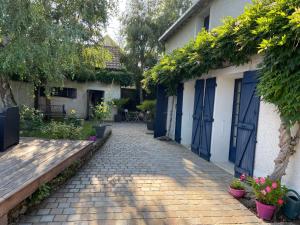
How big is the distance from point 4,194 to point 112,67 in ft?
43.0

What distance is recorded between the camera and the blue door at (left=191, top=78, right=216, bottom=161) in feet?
21.3

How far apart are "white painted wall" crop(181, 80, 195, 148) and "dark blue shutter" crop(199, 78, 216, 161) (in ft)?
4.80

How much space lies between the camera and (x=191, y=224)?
10.3 feet

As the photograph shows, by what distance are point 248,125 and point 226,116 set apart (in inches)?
59.6

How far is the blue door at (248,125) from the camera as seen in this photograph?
4.68 meters

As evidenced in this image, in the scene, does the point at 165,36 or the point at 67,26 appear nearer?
the point at 67,26

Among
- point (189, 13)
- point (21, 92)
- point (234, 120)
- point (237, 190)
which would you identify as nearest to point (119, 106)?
point (21, 92)

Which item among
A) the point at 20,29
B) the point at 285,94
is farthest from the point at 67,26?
the point at 285,94

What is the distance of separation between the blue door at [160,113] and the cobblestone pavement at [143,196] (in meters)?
→ 3.51

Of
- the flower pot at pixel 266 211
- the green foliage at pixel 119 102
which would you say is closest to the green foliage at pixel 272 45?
the flower pot at pixel 266 211

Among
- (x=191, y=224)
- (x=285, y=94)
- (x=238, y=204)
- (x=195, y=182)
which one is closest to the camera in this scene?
(x=191, y=224)

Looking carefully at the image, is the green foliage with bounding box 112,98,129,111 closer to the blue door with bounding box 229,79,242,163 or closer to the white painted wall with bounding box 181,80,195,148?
the white painted wall with bounding box 181,80,195,148

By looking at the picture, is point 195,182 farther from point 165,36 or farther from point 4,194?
point 165,36

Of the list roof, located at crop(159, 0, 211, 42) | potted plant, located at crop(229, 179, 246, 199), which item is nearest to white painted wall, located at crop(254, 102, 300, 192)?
potted plant, located at crop(229, 179, 246, 199)
